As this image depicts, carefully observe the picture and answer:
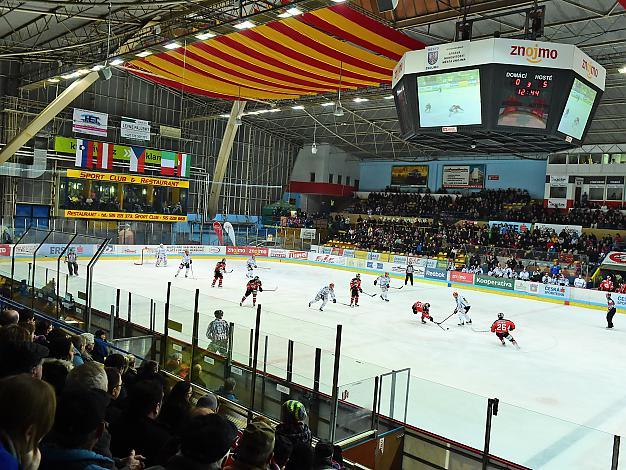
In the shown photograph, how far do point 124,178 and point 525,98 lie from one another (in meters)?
25.6

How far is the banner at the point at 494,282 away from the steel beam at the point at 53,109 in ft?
62.7

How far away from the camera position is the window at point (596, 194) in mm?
32719

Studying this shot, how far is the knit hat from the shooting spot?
2275 millimetres

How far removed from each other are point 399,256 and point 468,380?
18746mm

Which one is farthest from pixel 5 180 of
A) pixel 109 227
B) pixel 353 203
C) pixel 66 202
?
pixel 353 203

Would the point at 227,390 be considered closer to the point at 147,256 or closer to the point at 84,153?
the point at 147,256

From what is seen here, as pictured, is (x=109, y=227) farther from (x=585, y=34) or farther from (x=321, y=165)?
(x=585, y=34)

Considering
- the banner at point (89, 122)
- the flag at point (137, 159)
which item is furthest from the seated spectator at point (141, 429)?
the flag at point (137, 159)

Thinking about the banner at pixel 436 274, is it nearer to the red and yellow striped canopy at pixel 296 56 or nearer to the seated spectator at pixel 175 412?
the red and yellow striped canopy at pixel 296 56

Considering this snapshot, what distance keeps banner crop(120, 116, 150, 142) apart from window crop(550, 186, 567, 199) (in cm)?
2580

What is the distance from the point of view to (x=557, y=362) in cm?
1277

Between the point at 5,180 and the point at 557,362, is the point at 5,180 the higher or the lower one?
the higher one

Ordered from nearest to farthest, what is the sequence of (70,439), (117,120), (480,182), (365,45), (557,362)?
(70,439), (557,362), (365,45), (117,120), (480,182)

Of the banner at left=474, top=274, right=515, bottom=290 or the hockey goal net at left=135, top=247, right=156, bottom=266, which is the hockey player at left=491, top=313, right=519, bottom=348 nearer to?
the banner at left=474, top=274, right=515, bottom=290
